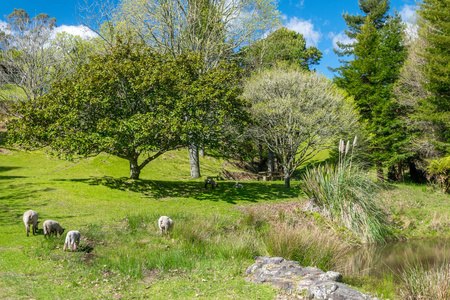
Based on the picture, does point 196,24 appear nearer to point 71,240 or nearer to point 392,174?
point 71,240

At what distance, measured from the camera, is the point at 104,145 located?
18.0 metres

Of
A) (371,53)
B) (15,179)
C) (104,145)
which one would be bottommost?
(15,179)

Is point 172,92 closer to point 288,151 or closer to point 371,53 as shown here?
point 288,151

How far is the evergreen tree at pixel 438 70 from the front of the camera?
85.5 feet

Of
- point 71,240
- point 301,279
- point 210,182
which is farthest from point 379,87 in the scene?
point 71,240

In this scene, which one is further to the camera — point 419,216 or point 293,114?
point 293,114

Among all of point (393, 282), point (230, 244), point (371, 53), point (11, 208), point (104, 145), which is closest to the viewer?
point (393, 282)

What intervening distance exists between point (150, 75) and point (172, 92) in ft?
5.33

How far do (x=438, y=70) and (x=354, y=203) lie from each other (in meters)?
18.2

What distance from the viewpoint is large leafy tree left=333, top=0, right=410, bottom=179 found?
30.5m

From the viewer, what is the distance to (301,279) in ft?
26.8

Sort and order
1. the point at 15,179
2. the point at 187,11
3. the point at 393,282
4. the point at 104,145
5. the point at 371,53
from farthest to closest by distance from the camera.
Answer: the point at 371,53 → the point at 187,11 → the point at 15,179 → the point at 104,145 → the point at 393,282

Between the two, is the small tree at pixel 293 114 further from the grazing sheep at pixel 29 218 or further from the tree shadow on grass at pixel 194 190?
the grazing sheep at pixel 29 218

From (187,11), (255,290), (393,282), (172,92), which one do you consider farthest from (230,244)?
(187,11)
